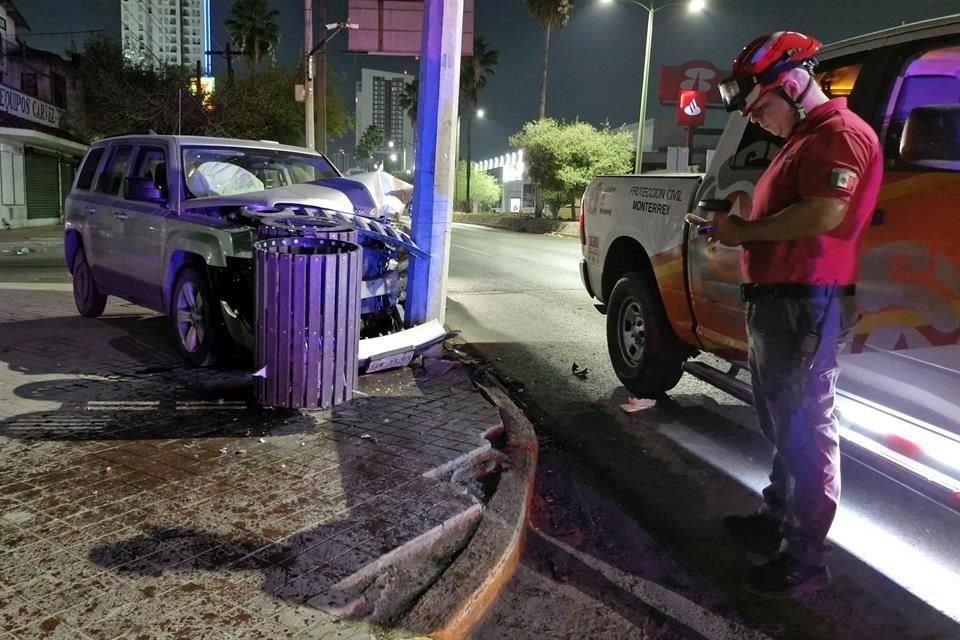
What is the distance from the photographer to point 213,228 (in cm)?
554

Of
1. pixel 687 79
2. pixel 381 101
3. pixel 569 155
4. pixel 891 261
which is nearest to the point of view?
pixel 891 261

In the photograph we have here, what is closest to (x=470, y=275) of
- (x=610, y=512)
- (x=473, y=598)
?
(x=610, y=512)

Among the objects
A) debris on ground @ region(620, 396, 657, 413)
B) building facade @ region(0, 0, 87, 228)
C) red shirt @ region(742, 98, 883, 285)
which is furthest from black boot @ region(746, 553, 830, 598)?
building facade @ region(0, 0, 87, 228)

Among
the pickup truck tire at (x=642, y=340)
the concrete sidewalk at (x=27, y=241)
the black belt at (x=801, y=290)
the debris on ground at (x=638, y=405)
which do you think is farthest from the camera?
the concrete sidewalk at (x=27, y=241)

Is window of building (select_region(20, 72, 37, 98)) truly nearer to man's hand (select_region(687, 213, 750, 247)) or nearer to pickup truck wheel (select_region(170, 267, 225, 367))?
pickup truck wheel (select_region(170, 267, 225, 367))

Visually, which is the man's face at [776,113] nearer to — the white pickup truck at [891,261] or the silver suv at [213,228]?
the white pickup truck at [891,261]

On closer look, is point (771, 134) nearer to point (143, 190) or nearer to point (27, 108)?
point (143, 190)

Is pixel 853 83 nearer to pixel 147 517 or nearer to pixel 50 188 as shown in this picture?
pixel 147 517

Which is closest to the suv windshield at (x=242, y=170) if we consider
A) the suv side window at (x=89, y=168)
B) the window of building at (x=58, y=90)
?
the suv side window at (x=89, y=168)

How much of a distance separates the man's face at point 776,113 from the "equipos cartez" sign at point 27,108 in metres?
25.9

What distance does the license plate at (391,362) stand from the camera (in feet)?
19.0

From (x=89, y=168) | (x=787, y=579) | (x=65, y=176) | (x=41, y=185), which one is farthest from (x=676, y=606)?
(x=65, y=176)

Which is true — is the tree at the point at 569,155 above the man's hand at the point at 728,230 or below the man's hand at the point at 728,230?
above

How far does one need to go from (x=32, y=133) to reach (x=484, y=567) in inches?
976
